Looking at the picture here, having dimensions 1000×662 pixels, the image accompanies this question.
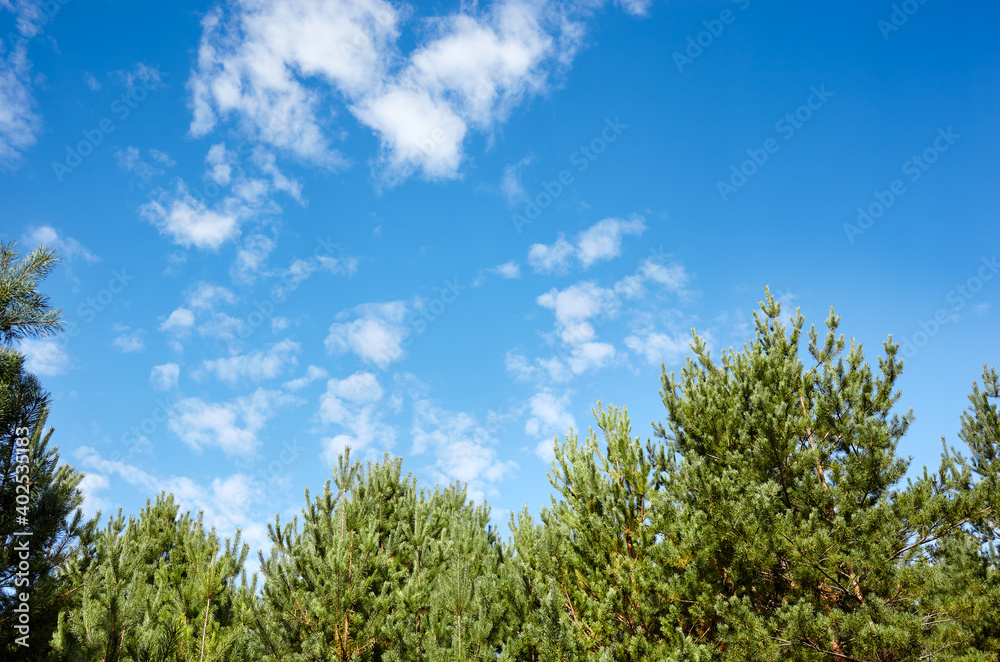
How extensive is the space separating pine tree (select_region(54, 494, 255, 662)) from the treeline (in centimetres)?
7

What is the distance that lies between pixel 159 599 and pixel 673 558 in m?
7.82

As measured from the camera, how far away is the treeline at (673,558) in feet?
21.3

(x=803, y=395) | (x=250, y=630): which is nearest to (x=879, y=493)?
(x=803, y=395)

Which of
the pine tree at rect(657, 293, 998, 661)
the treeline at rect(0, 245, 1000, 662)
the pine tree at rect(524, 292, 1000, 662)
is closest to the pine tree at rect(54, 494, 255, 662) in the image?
the treeline at rect(0, 245, 1000, 662)

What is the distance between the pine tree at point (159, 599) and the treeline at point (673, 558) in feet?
0.22

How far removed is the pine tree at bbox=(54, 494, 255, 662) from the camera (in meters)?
5.32

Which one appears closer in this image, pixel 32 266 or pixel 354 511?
pixel 32 266

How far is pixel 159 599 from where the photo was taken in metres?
7.99

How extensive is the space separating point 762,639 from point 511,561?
480cm

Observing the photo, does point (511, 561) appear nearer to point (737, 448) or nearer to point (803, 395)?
point (737, 448)

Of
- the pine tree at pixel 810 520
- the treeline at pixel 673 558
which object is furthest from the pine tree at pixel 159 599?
the pine tree at pixel 810 520

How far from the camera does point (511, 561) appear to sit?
35.5 ft

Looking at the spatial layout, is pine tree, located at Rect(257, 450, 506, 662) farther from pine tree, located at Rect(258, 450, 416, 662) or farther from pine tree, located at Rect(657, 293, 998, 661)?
pine tree, located at Rect(657, 293, 998, 661)

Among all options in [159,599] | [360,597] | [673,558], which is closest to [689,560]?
[673,558]
